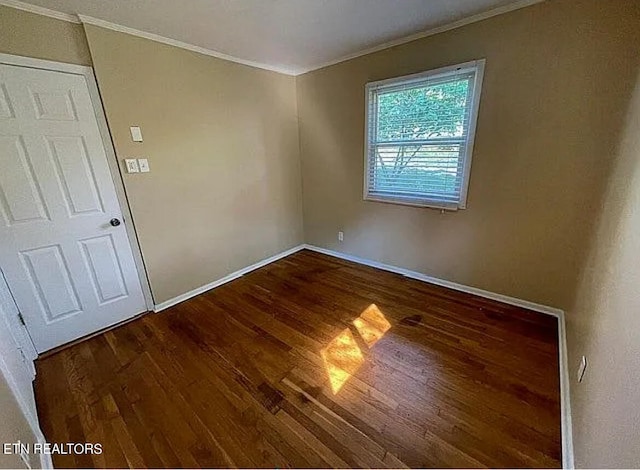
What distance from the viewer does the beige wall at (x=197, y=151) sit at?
2.17m

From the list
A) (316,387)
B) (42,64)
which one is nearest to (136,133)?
(42,64)

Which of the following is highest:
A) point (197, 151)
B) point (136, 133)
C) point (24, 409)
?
point (136, 133)

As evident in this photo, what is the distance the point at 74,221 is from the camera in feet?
6.76

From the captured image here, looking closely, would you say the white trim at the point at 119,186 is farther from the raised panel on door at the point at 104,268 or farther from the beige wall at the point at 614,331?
the beige wall at the point at 614,331

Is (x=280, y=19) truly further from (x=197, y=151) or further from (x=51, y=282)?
(x=51, y=282)

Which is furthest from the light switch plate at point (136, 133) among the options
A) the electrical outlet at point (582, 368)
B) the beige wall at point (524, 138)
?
the electrical outlet at point (582, 368)

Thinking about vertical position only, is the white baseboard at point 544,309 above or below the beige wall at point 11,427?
below

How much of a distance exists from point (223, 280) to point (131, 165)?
146 centimetres

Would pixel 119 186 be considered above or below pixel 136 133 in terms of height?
below

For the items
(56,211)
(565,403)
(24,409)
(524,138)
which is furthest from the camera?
(524,138)

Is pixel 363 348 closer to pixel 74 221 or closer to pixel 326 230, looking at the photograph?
pixel 326 230

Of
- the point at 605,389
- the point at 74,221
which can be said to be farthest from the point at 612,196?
the point at 74,221

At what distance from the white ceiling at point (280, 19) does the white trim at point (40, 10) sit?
0.02 meters

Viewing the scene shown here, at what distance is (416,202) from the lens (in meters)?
2.78
